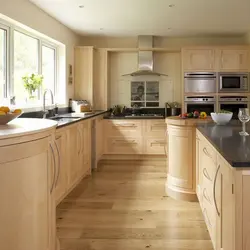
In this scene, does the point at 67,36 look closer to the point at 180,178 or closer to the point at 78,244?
the point at 180,178

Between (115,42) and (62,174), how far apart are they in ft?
12.7

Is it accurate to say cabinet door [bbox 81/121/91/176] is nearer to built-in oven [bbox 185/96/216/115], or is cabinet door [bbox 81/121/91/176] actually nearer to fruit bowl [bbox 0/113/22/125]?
built-in oven [bbox 185/96/216/115]

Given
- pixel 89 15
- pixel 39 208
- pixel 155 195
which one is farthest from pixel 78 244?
pixel 89 15

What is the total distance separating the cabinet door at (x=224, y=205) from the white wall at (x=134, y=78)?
4845 millimetres

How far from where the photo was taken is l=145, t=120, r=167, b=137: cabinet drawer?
237 inches

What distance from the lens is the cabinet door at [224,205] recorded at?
154 centimetres

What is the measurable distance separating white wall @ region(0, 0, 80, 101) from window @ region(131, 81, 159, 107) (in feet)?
4.52

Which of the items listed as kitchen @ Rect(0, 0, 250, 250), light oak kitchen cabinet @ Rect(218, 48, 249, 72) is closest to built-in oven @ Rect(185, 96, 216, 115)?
kitchen @ Rect(0, 0, 250, 250)

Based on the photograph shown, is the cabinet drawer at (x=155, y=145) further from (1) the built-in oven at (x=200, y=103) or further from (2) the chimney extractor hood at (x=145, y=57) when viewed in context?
(2) the chimney extractor hood at (x=145, y=57)

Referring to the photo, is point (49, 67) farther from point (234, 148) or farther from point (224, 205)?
point (224, 205)

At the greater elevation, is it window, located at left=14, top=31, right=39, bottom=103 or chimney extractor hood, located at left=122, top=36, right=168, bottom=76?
chimney extractor hood, located at left=122, top=36, right=168, bottom=76

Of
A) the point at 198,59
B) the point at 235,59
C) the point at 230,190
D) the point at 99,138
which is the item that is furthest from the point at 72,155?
the point at 235,59

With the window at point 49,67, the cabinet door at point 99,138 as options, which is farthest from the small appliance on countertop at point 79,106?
the window at point 49,67

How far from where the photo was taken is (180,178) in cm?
363
